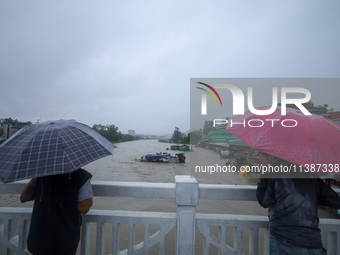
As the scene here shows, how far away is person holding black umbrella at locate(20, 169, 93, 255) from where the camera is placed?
5.34 ft

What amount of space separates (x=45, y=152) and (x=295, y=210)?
A: 2.18m

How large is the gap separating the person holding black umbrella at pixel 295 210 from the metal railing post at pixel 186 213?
65 cm

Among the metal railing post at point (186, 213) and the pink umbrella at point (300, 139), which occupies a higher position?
the pink umbrella at point (300, 139)

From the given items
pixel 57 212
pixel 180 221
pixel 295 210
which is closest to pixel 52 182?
pixel 57 212

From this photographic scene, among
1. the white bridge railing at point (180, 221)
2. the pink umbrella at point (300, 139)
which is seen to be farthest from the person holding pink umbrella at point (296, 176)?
the white bridge railing at point (180, 221)

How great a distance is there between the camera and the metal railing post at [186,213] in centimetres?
193

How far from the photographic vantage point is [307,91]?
2373mm

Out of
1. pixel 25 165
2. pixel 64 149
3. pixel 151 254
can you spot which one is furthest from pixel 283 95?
pixel 151 254

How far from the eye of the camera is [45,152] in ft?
5.22

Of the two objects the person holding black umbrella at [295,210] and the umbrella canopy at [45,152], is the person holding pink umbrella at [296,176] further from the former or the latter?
the umbrella canopy at [45,152]

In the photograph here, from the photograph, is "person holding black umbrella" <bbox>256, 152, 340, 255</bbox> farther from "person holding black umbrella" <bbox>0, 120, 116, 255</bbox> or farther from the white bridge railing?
"person holding black umbrella" <bbox>0, 120, 116, 255</bbox>

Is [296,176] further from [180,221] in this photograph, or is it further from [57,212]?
[57,212]

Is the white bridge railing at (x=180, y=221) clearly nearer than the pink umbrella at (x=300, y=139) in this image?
No

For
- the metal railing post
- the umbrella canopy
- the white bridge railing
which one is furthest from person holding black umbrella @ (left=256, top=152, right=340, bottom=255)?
the umbrella canopy
